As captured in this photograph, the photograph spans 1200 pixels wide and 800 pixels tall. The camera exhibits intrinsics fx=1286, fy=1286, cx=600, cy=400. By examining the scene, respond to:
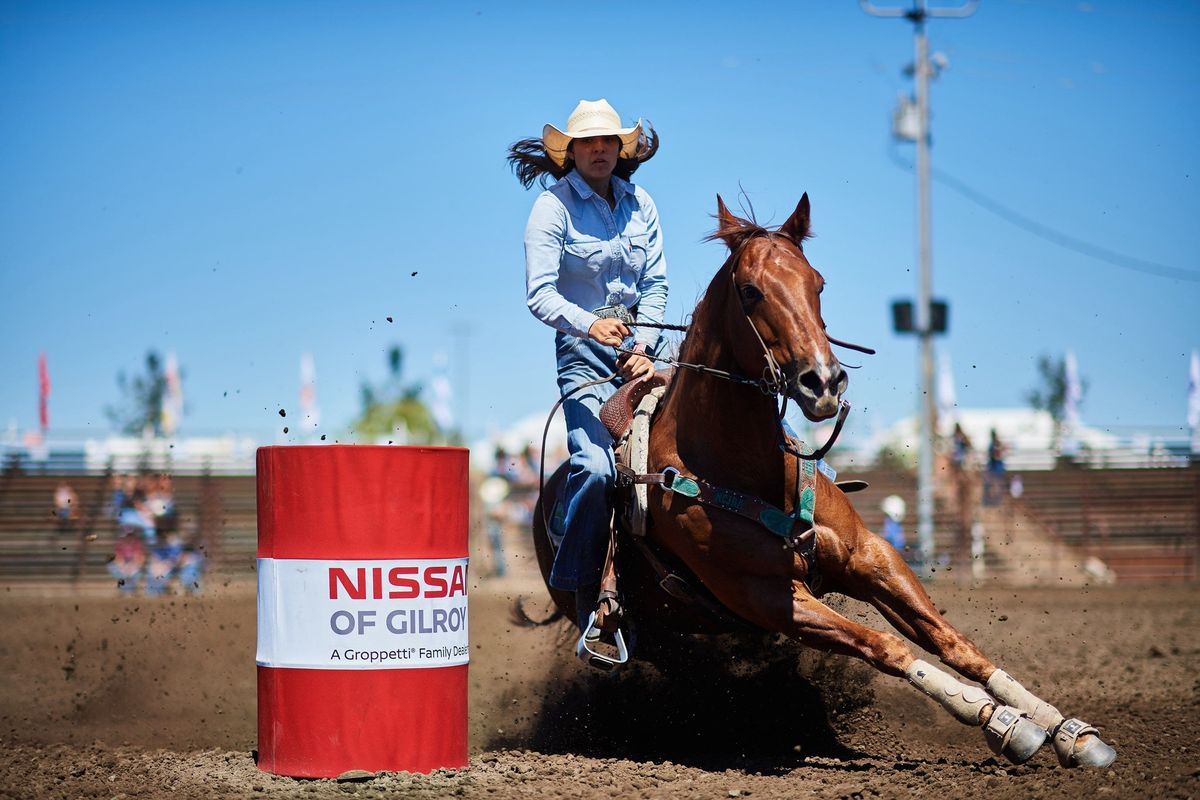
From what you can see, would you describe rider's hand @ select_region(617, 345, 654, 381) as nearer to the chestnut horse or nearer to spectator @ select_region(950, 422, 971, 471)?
the chestnut horse

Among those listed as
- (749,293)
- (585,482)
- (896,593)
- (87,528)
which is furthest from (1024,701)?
(87,528)

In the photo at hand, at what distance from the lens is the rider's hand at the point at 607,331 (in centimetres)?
580

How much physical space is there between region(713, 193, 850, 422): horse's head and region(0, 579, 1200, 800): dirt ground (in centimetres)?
159

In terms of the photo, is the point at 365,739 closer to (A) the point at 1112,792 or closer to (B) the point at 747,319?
(B) the point at 747,319

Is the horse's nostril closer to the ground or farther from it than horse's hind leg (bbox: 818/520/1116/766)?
farther from it

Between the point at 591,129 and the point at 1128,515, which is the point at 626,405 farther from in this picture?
the point at 1128,515

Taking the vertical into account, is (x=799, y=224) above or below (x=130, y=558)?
above

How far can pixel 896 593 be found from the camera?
18.3ft

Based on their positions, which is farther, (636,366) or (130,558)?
(130,558)

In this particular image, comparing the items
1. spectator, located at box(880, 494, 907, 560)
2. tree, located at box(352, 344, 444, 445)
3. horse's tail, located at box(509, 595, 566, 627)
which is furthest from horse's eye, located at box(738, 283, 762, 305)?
tree, located at box(352, 344, 444, 445)

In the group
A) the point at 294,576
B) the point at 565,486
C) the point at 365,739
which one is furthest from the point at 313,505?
the point at 565,486

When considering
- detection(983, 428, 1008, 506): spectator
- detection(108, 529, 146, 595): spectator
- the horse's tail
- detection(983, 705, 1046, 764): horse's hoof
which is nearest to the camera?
detection(983, 705, 1046, 764): horse's hoof

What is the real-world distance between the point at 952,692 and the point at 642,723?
2.56 m

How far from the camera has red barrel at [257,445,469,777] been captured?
5.23m
